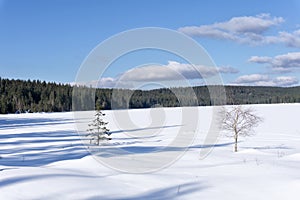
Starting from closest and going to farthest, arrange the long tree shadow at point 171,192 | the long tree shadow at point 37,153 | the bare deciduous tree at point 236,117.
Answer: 1. the long tree shadow at point 171,192
2. the long tree shadow at point 37,153
3. the bare deciduous tree at point 236,117

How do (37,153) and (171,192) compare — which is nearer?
(171,192)

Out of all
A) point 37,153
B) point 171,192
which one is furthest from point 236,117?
point 171,192

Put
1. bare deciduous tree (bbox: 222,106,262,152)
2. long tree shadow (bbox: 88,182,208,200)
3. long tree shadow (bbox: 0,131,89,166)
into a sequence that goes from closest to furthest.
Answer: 1. long tree shadow (bbox: 88,182,208,200)
2. long tree shadow (bbox: 0,131,89,166)
3. bare deciduous tree (bbox: 222,106,262,152)

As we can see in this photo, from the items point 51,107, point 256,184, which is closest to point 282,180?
point 256,184

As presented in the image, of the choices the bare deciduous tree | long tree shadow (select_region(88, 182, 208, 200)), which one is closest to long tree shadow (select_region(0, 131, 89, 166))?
long tree shadow (select_region(88, 182, 208, 200))

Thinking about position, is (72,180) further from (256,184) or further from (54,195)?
(256,184)

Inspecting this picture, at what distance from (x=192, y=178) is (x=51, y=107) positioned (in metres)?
105

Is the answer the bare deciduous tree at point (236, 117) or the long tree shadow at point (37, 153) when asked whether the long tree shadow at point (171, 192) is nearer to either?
the long tree shadow at point (37, 153)

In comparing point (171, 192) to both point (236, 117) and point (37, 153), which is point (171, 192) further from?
point (236, 117)

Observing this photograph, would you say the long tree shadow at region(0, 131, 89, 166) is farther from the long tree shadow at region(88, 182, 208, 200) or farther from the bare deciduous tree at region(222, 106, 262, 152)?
the bare deciduous tree at region(222, 106, 262, 152)

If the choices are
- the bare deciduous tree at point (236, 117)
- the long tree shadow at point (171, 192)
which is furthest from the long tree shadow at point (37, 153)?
the bare deciduous tree at point (236, 117)

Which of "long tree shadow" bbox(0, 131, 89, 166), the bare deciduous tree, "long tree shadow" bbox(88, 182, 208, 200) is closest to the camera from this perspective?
"long tree shadow" bbox(88, 182, 208, 200)

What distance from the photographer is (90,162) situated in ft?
36.3

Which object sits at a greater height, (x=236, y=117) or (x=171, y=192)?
(x=236, y=117)
